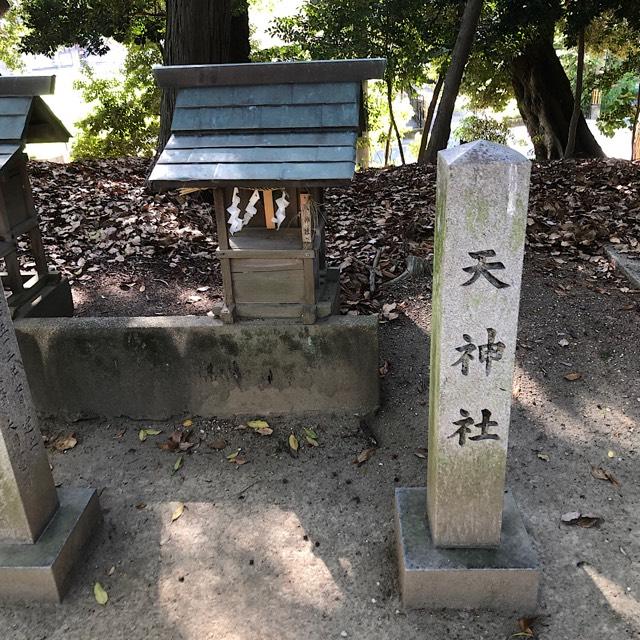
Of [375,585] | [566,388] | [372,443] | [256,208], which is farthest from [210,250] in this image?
[375,585]

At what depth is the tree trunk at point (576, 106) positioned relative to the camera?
10822mm

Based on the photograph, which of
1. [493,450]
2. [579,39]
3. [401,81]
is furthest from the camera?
[401,81]

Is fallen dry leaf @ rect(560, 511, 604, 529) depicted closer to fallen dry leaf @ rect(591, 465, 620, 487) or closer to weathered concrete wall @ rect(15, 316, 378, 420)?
fallen dry leaf @ rect(591, 465, 620, 487)

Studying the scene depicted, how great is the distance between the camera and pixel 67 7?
938 centimetres

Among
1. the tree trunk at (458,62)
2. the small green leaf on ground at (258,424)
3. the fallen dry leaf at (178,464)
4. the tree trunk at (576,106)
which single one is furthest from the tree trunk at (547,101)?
the fallen dry leaf at (178,464)

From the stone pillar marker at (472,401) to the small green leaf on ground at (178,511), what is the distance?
1524mm

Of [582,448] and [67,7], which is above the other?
[67,7]

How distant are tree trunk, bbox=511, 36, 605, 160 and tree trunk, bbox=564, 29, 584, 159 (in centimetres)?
31

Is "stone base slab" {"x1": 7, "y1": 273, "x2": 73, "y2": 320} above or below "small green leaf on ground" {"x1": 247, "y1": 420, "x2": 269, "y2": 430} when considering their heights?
above

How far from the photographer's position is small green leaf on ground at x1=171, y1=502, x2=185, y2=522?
4.09 metres

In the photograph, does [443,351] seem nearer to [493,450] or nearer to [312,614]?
[493,450]

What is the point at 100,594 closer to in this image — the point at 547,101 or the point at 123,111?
the point at 123,111

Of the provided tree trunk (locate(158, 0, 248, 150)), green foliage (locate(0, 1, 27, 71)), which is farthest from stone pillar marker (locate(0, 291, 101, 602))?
green foliage (locate(0, 1, 27, 71))

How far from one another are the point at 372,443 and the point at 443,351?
197cm
